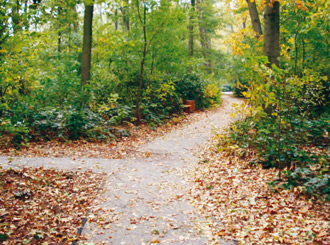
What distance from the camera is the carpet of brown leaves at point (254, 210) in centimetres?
349

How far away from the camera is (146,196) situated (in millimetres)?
5074

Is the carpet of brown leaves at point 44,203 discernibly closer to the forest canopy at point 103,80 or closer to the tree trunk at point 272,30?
the forest canopy at point 103,80

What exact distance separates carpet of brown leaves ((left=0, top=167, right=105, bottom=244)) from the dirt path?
0.92 feet

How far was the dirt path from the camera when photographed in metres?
3.79

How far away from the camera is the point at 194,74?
16312 millimetres

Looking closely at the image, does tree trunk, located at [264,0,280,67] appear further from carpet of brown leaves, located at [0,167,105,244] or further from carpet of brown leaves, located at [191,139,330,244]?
carpet of brown leaves, located at [0,167,105,244]

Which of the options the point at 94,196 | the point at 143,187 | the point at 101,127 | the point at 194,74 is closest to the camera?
the point at 94,196

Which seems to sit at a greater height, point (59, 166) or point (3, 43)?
point (3, 43)

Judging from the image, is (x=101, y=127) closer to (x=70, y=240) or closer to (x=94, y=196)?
(x=94, y=196)

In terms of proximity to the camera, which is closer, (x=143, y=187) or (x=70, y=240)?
(x=70, y=240)

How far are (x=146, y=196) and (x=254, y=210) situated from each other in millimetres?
1917

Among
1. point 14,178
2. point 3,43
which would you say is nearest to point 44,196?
point 14,178

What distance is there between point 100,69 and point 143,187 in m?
8.77

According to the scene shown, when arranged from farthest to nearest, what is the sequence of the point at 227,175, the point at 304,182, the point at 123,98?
the point at 123,98
the point at 227,175
the point at 304,182
